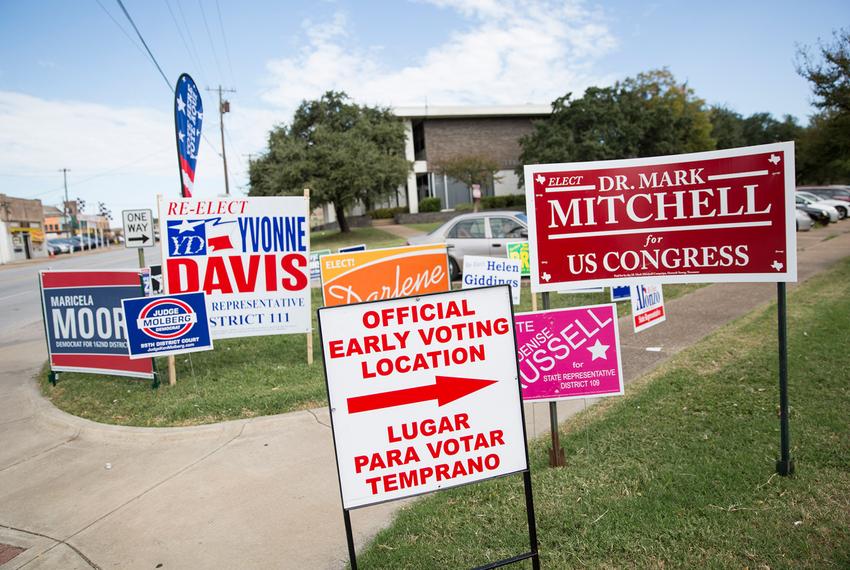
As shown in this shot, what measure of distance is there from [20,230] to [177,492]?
54311 millimetres

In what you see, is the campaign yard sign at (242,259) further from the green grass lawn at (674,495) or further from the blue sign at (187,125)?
the green grass lawn at (674,495)

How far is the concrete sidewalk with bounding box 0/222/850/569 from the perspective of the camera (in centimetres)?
361

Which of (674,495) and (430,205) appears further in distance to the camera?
(430,205)

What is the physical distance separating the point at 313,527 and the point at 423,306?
6.18 ft

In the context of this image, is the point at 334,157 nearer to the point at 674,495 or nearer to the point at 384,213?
the point at 384,213

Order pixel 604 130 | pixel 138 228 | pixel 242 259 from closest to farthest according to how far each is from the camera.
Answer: pixel 242 259
pixel 138 228
pixel 604 130

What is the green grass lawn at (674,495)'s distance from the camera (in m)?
3.09

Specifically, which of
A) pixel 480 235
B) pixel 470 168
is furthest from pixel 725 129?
pixel 480 235

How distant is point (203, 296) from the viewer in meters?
6.87

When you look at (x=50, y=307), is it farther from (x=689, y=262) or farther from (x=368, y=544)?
(x=689, y=262)

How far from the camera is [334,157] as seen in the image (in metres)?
31.5

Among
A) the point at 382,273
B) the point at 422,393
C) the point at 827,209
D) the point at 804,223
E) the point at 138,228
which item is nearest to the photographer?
the point at 422,393

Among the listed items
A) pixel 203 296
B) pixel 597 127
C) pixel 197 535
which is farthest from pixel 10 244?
pixel 197 535

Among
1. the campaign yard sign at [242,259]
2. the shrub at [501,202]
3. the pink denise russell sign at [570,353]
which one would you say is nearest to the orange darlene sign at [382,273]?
the campaign yard sign at [242,259]
